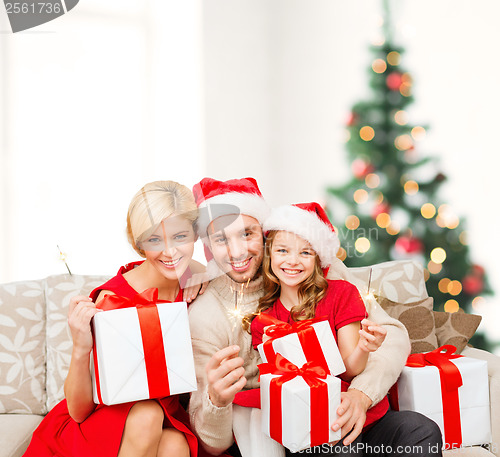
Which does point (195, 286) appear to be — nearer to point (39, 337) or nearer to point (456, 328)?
point (39, 337)

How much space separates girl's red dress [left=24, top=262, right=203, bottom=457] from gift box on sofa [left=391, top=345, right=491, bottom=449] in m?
0.60

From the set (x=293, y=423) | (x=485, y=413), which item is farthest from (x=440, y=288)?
(x=293, y=423)

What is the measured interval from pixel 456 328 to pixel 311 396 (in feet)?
2.91

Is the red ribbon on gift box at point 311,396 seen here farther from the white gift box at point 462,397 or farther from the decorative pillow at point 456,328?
the decorative pillow at point 456,328

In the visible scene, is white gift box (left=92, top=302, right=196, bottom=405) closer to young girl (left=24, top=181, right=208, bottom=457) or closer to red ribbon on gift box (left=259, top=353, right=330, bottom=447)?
young girl (left=24, top=181, right=208, bottom=457)

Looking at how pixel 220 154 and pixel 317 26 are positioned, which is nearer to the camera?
pixel 220 154

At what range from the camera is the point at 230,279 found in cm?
138

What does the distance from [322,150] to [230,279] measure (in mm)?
1979

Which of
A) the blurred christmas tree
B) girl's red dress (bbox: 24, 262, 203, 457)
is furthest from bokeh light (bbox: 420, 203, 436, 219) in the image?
A: girl's red dress (bbox: 24, 262, 203, 457)

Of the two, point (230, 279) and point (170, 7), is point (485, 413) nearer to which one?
point (230, 279)

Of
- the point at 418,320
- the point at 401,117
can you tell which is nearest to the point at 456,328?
the point at 418,320

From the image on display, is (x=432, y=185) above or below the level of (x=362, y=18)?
below

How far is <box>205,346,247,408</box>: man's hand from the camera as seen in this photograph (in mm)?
1075

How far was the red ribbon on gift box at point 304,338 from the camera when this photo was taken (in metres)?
1.21
